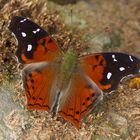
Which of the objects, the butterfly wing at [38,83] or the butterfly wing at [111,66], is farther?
the butterfly wing at [111,66]

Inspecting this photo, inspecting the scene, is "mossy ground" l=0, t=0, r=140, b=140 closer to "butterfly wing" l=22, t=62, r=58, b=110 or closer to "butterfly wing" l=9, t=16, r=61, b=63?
"butterfly wing" l=22, t=62, r=58, b=110

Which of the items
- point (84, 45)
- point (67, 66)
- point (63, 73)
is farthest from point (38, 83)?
point (84, 45)

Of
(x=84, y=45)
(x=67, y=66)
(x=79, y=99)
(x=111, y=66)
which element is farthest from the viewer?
(x=84, y=45)

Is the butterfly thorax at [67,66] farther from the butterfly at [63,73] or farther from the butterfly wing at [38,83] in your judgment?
the butterfly wing at [38,83]

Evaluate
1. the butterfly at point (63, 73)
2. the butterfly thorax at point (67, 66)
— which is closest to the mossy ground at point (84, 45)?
the butterfly at point (63, 73)

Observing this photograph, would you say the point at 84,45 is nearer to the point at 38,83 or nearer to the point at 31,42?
the point at 31,42

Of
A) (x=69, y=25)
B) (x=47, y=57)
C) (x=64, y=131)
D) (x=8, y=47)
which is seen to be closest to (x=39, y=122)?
(x=64, y=131)

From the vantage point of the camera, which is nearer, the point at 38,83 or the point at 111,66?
the point at 38,83
